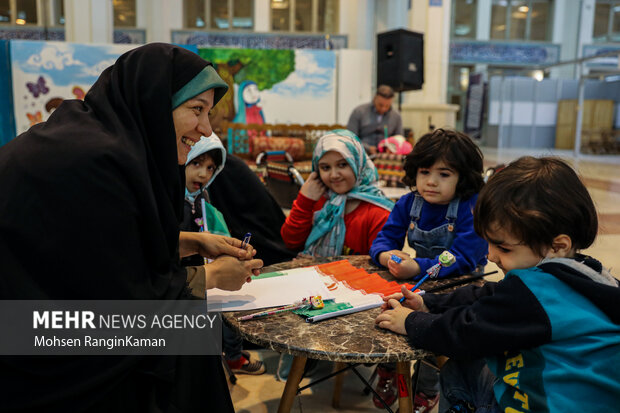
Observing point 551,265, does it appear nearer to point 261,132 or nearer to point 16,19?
point 261,132

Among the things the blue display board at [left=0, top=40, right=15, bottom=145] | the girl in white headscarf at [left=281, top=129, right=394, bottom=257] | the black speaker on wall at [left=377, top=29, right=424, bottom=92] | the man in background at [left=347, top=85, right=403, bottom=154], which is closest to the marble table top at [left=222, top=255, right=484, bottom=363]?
the girl in white headscarf at [left=281, top=129, right=394, bottom=257]

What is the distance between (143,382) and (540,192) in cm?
108

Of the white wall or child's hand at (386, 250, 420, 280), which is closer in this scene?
child's hand at (386, 250, 420, 280)

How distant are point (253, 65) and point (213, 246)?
28.5 feet

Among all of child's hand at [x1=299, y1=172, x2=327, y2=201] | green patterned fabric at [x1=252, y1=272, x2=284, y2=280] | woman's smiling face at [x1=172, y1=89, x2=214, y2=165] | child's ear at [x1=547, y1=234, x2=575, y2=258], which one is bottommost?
green patterned fabric at [x1=252, y1=272, x2=284, y2=280]

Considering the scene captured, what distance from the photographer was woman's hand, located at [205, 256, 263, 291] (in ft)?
4.76

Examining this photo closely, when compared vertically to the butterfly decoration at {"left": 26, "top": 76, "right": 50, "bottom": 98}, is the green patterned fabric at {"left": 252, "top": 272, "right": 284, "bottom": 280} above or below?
below

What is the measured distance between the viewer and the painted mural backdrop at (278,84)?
9.77 m

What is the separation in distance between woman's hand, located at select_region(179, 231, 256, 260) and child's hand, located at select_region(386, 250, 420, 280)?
48 cm

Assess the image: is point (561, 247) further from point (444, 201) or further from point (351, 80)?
point (351, 80)

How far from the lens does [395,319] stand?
4.38ft

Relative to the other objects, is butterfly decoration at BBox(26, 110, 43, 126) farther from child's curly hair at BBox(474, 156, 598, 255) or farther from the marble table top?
child's curly hair at BBox(474, 156, 598, 255)

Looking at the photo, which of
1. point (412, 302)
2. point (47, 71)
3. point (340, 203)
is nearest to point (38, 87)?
point (47, 71)

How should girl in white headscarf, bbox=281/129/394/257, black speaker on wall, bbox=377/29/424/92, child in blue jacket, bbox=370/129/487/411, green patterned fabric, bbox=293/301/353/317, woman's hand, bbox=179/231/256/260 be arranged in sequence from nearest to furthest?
green patterned fabric, bbox=293/301/353/317
woman's hand, bbox=179/231/256/260
child in blue jacket, bbox=370/129/487/411
girl in white headscarf, bbox=281/129/394/257
black speaker on wall, bbox=377/29/424/92
